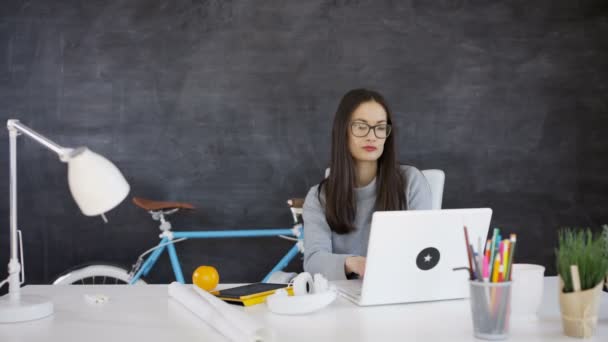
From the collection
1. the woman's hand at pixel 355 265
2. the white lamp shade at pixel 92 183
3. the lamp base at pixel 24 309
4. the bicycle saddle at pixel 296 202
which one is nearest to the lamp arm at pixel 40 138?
the white lamp shade at pixel 92 183

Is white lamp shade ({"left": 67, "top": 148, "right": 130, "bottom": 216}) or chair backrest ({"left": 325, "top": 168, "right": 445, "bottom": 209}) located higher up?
white lamp shade ({"left": 67, "top": 148, "right": 130, "bottom": 216})

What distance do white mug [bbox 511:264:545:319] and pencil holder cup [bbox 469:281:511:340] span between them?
0.14 meters

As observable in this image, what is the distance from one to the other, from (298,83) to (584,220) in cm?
163

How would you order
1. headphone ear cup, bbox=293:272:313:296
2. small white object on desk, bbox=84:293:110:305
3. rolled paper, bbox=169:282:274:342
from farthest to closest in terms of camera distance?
small white object on desk, bbox=84:293:110:305, headphone ear cup, bbox=293:272:313:296, rolled paper, bbox=169:282:274:342

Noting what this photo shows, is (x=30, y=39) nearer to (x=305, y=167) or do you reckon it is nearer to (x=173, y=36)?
(x=173, y=36)

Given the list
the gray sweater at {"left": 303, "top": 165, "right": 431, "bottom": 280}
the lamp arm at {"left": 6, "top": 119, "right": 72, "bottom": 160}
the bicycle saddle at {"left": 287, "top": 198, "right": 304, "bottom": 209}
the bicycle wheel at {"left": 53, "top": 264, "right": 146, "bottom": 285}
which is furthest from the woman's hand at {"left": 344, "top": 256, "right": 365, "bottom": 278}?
the bicycle wheel at {"left": 53, "top": 264, "right": 146, "bottom": 285}

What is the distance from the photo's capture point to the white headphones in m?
1.57

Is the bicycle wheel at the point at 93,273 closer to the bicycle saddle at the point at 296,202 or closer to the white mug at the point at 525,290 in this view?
the bicycle saddle at the point at 296,202

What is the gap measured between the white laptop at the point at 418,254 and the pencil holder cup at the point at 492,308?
199 millimetres

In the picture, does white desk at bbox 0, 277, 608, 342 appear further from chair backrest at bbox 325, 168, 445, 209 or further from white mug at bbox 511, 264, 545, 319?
chair backrest at bbox 325, 168, 445, 209

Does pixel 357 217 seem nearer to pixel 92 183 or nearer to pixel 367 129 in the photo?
pixel 367 129

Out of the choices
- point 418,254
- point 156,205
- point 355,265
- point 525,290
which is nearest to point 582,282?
point 525,290

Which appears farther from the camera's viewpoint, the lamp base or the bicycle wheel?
the bicycle wheel

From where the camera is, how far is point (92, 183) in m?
1.43
